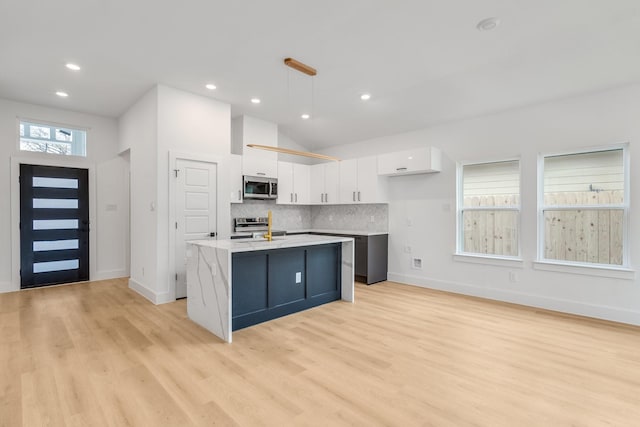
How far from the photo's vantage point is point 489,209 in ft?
15.6

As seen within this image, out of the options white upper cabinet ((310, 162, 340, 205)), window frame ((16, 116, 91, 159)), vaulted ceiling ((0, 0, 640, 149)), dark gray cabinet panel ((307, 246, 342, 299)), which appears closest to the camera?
vaulted ceiling ((0, 0, 640, 149))

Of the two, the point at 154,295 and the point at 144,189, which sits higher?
the point at 144,189

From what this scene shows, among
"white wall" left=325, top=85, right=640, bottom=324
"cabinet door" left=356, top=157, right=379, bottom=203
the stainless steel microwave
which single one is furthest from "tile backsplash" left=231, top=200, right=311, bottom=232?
"white wall" left=325, top=85, right=640, bottom=324

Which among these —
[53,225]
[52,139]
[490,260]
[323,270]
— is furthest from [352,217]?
[52,139]

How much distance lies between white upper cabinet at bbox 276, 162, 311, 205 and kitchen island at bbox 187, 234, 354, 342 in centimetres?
218

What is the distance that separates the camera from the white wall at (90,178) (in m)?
4.89

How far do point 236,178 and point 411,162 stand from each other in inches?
116

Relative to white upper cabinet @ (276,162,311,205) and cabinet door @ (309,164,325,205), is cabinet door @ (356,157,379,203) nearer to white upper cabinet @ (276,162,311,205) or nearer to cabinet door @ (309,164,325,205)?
cabinet door @ (309,164,325,205)

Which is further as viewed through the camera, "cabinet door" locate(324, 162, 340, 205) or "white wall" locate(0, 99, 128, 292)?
"cabinet door" locate(324, 162, 340, 205)

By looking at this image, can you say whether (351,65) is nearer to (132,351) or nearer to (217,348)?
(217,348)

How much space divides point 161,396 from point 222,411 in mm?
495

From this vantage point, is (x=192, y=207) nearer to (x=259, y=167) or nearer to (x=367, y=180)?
(x=259, y=167)

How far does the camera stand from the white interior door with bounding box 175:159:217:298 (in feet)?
14.8

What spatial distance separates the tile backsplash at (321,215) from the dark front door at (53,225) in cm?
269
